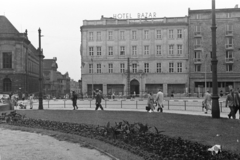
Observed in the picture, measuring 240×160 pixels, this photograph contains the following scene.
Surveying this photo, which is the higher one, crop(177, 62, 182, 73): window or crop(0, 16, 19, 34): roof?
crop(0, 16, 19, 34): roof

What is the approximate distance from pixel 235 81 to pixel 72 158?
205 ft

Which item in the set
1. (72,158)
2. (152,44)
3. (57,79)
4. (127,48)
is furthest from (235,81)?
(57,79)

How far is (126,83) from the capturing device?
6612cm

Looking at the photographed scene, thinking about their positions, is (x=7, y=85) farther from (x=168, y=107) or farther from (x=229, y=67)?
(x=168, y=107)

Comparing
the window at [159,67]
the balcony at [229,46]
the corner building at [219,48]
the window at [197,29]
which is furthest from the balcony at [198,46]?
the window at [159,67]

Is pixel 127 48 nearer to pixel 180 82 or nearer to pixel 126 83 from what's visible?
pixel 126 83

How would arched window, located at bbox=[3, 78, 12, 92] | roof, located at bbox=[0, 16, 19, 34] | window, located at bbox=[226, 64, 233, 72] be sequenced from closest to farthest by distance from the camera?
window, located at bbox=[226, 64, 233, 72] < arched window, located at bbox=[3, 78, 12, 92] < roof, located at bbox=[0, 16, 19, 34]

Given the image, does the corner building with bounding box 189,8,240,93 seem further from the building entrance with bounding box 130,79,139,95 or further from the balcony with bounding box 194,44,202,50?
the building entrance with bounding box 130,79,139,95

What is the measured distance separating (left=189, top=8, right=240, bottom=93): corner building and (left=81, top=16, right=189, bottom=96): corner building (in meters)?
2.01

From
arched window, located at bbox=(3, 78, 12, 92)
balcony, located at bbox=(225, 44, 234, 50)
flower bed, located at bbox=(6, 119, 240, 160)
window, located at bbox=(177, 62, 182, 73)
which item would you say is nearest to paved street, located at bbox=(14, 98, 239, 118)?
flower bed, located at bbox=(6, 119, 240, 160)

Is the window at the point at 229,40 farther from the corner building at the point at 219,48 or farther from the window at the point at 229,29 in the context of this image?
the window at the point at 229,29

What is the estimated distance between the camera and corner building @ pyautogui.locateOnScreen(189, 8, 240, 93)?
2564 inches

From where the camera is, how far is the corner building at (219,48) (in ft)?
214

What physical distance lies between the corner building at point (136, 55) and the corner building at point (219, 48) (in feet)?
6.59
